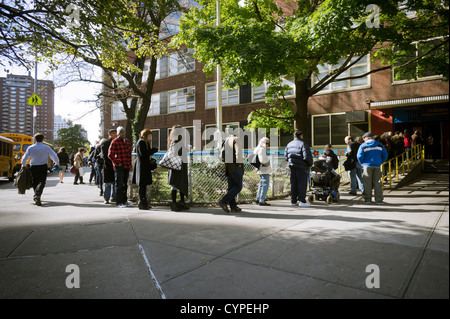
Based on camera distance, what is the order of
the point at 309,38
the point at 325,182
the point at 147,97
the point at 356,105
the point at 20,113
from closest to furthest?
the point at 325,182, the point at 309,38, the point at 147,97, the point at 356,105, the point at 20,113

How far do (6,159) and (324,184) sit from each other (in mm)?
17774

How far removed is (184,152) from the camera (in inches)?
261

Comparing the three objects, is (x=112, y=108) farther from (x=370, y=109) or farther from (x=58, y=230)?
(x=58, y=230)

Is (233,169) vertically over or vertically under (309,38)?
under

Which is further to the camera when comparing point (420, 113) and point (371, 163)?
point (420, 113)

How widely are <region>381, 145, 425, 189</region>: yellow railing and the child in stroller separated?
3.57 meters

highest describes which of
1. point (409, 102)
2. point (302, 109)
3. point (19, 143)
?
point (409, 102)

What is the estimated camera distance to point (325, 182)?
772 cm

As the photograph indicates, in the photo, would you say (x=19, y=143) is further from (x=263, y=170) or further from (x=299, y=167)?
(x=299, y=167)

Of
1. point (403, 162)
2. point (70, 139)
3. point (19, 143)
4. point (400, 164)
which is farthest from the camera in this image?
point (70, 139)

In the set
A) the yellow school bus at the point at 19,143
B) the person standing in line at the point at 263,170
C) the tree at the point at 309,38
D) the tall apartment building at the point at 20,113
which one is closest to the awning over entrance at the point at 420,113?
the tree at the point at 309,38

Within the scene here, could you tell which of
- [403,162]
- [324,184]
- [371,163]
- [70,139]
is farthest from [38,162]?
[70,139]

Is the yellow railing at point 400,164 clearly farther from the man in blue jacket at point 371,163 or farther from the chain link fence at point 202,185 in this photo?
the chain link fence at point 202,185
